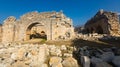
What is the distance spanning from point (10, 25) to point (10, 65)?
20011 millimetres

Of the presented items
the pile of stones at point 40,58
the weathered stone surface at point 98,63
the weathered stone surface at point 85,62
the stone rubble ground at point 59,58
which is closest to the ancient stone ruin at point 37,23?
the pile of stones at point 40,58

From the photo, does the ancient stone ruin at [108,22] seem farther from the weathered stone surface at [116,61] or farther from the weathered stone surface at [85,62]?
the weathered stone surface at [85,62]

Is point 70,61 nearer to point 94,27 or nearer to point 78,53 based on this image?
point 78,53

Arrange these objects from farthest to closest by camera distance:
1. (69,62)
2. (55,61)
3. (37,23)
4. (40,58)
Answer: (37,23)
(40,58)
(55,61)
(69,62)

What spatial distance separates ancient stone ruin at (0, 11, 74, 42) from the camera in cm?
2500

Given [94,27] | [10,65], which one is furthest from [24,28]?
[10,65]

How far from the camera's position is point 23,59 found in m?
10.1

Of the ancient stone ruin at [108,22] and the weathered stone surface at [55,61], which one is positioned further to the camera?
the ancient stone ruin at [108,22]

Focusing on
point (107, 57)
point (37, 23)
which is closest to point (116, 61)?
point (107, 57)

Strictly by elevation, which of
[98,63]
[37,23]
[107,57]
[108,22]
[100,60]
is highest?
[37,23]

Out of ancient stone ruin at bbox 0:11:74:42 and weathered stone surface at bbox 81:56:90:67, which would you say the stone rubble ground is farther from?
ancient stone ruin at bbox 0:11:74:42

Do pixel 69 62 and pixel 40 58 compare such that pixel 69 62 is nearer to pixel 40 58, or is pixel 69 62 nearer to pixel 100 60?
pixel 100 60

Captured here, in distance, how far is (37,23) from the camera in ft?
89.1

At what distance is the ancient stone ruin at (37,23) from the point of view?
25000mm
